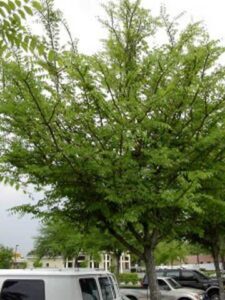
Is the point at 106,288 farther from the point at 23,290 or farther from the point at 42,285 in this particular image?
the point at 23,290

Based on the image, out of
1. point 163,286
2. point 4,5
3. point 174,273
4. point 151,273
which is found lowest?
point 151,273

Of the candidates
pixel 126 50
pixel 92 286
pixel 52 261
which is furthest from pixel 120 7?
pixel 52 261

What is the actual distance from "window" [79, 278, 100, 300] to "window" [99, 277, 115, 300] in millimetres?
285

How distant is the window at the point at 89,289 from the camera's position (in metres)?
7.02

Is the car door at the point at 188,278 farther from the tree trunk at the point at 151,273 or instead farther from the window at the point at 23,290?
the window at the point at 23,290

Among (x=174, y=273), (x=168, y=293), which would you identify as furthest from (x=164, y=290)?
(x=174, y=273)

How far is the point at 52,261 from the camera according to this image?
216ft

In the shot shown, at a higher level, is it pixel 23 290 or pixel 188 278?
pixel 188 278

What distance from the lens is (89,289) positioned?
285 inches

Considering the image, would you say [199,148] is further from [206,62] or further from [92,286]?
[92,286]

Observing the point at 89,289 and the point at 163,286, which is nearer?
the point at 89,289

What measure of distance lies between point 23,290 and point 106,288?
1800 millimetres

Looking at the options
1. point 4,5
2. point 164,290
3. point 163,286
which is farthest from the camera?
point 163,286

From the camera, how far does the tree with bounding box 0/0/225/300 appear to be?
9336mm
